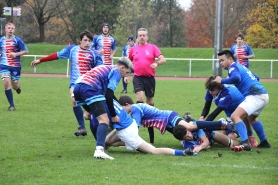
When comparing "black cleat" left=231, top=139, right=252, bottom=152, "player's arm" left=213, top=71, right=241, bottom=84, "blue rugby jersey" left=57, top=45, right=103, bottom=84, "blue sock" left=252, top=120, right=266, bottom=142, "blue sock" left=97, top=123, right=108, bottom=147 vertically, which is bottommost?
"black cleat" left=231, top=139, right=252, bottom=152

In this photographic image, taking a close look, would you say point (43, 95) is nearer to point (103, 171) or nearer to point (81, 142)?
point (81, 142)

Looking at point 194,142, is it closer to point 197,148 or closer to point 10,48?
point 197,148

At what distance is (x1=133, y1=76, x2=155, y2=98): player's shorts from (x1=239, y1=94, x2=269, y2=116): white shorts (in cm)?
358

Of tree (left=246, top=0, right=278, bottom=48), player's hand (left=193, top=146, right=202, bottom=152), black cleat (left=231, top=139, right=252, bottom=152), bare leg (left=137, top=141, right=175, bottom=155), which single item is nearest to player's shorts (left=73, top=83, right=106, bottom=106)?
bare leg (left=137, top=141, right=175, bottom=155)

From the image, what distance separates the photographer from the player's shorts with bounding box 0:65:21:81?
13711 mm

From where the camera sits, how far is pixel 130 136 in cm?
775

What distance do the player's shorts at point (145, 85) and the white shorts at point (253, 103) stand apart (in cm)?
358

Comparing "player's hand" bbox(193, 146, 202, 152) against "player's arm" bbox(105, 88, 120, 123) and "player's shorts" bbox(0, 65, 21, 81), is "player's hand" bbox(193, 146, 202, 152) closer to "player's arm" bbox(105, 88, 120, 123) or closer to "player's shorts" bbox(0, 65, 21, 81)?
"player's arm" bbox(105, 88, 120, 123)

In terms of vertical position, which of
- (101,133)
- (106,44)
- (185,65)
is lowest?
(185,65)

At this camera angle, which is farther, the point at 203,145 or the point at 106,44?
the point at 106,44

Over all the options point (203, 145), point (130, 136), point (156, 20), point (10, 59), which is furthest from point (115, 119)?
point (156, 20)

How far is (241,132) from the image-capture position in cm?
811

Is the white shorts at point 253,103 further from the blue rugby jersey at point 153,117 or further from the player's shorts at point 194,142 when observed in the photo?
the blue rugby jersey at point 153,117

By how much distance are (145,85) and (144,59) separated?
554 mm
